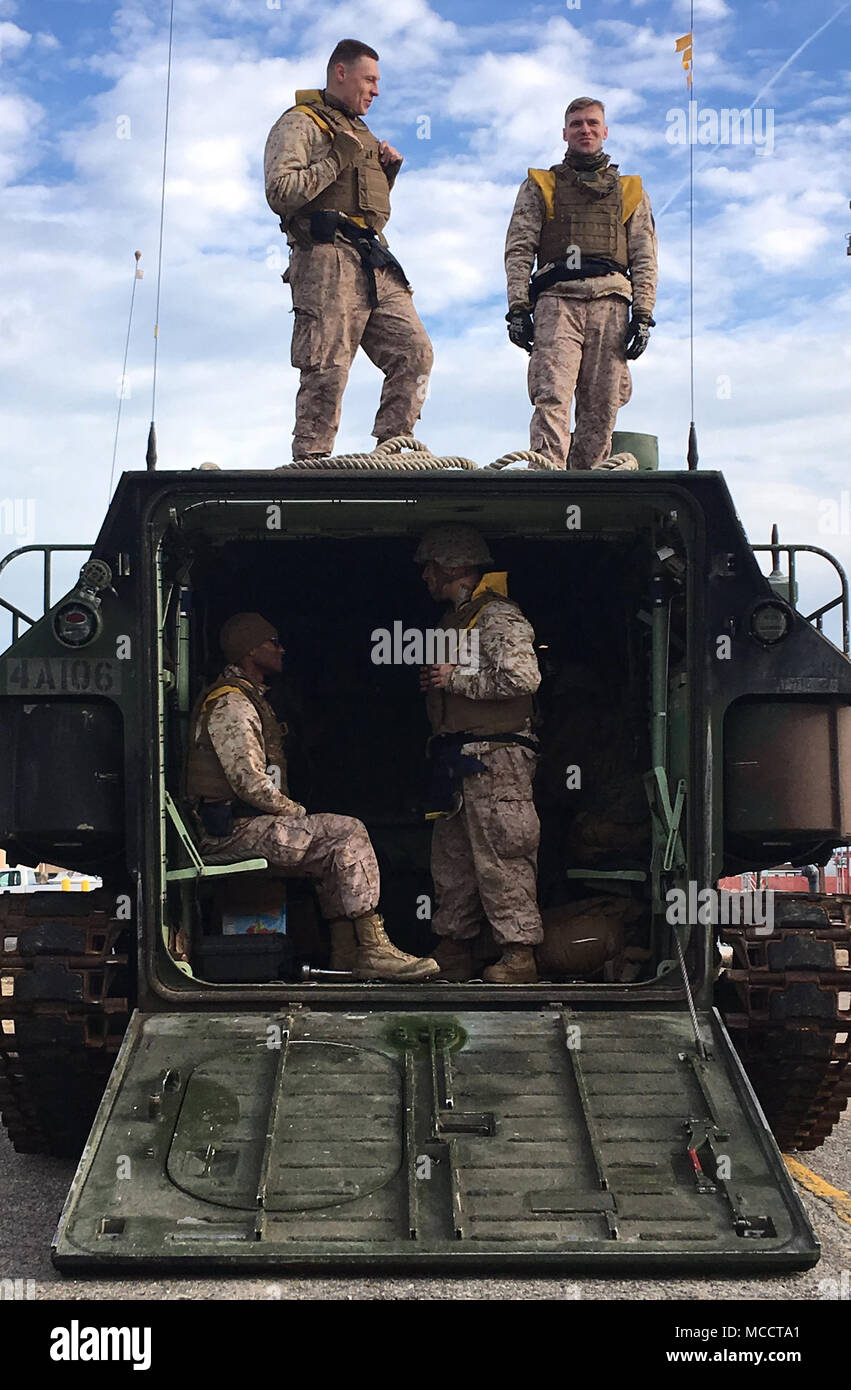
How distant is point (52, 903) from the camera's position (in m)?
6.58

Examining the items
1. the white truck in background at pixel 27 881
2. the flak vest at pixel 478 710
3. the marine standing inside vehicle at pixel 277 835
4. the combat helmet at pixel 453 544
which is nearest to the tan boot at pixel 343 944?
the marine standing inside vehicle at pixel 277 835

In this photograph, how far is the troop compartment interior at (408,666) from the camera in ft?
Answer: 22.8

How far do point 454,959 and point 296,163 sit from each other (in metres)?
3.89

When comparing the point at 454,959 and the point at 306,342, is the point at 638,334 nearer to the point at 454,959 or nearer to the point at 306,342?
the point at 306,342

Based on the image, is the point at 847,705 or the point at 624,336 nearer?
the point at 847,705

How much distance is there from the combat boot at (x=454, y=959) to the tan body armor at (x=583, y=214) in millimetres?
3603

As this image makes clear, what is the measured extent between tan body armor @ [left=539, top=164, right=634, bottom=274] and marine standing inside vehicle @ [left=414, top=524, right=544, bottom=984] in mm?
1910

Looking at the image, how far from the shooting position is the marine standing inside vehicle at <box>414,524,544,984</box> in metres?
7.16

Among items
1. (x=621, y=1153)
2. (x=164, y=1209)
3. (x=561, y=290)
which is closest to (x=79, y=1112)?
(x=164, y=1209)

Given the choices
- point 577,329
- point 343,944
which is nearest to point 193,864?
point 343,944

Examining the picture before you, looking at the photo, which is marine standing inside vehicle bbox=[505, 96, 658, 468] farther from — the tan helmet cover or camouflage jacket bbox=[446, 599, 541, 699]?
the tan helmet cover

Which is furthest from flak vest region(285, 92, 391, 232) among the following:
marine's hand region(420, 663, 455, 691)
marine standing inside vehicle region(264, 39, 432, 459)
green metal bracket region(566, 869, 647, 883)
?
green metal bracket region(566, 869, 647, 883)

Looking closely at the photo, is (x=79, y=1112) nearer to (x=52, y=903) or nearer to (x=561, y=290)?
(x=52, y=903)

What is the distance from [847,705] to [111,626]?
10.2ft
